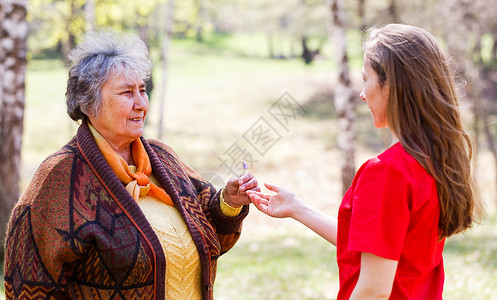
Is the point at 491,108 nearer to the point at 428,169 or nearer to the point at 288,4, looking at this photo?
the point at 288,4

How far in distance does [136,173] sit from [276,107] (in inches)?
748

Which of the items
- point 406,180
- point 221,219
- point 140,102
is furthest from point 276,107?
point 406,180

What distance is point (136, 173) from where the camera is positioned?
2570 millimetres

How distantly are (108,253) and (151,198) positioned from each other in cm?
42

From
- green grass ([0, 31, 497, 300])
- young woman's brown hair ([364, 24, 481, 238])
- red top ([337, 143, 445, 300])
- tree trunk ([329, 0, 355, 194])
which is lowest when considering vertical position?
green grass ([0, 31, 497, 300])

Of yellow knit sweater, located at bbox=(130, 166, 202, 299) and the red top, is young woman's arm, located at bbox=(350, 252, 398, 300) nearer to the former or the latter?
the red top

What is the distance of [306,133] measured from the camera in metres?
18.8

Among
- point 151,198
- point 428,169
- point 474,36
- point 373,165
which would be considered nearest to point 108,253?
point 151,198

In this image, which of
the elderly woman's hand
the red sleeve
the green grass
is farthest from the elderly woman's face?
the green grass

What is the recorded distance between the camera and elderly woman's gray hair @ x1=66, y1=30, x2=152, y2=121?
8.20ft

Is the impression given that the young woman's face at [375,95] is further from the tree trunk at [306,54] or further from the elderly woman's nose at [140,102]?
the tree trunk at [306,54]

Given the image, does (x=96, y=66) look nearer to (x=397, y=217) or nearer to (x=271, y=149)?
(x=397, y=217)

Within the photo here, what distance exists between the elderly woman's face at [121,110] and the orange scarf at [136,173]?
0.20ft

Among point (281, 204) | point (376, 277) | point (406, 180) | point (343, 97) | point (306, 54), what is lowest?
point (306, 54)
